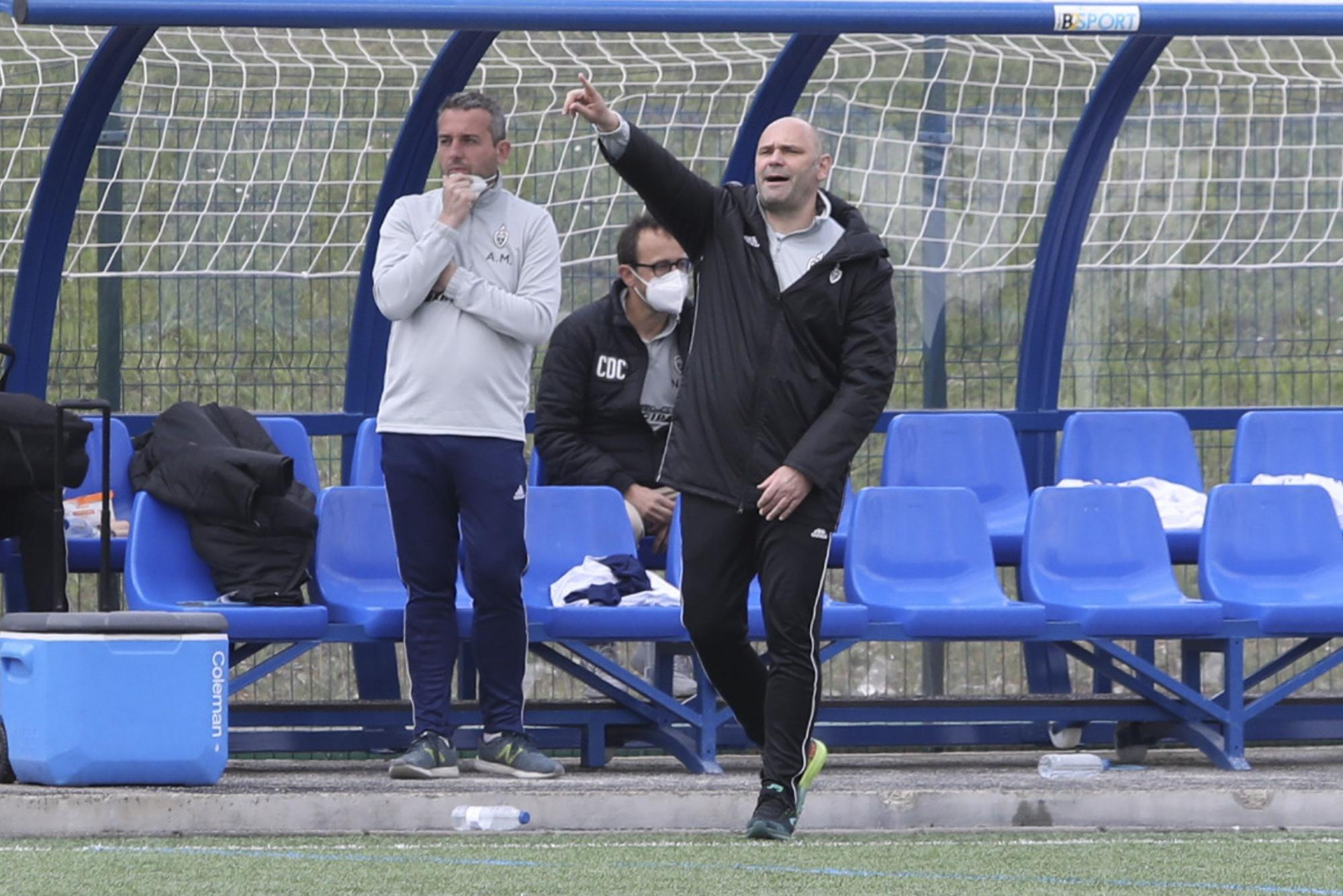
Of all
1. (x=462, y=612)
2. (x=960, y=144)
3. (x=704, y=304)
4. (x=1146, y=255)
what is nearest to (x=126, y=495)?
(x=462, y=612)

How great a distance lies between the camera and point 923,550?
7.96m

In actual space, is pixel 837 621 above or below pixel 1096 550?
below

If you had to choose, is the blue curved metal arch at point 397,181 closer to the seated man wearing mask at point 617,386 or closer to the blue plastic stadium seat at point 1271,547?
the seated man wearing mask at point 617,386

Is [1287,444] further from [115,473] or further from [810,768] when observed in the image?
[115,473]

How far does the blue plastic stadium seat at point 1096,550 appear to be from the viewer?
314 inches

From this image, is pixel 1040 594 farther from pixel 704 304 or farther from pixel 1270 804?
pixel 704 304

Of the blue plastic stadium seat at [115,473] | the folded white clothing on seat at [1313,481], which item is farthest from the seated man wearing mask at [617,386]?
the folded white clothing on seat at [1313,481]

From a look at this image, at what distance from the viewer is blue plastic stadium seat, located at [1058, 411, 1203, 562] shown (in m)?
8.87

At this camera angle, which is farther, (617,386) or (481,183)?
(617,386)

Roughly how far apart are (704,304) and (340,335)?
2.72m

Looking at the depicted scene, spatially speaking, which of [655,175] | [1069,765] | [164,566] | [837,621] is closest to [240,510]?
[164,566]

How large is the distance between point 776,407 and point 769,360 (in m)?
0.12

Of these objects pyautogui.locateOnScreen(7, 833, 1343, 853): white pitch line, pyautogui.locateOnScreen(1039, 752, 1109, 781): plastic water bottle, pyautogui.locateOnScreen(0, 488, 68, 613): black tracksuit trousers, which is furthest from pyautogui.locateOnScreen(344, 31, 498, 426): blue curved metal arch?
pyautogui.locateOnScreen(1039, 752, 1109, 781): plastic water bottle

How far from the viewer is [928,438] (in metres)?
8.76
